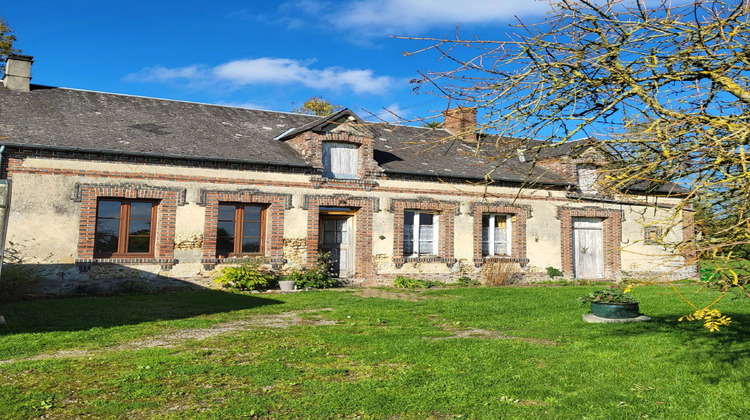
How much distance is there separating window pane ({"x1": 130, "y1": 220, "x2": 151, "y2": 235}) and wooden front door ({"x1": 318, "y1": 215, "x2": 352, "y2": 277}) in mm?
4847

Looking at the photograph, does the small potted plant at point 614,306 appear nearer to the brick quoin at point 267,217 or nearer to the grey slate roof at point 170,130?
the grey slate roof at point 170,130

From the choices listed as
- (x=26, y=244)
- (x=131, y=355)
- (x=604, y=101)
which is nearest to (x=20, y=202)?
(x=26, y=244)

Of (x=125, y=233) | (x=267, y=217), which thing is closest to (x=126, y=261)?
(x=125, y=233)

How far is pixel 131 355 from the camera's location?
263 inches

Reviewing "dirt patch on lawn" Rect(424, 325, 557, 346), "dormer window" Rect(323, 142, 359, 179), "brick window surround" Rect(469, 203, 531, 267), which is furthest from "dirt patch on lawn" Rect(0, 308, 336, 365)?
"brick window surround" Rect(469, 203, 531, 267)

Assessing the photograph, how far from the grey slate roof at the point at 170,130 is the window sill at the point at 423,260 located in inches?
99.6

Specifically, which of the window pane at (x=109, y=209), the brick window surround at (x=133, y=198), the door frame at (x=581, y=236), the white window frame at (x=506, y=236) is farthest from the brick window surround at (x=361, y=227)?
the door frame at (x=581, y=236)

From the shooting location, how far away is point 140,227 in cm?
1384

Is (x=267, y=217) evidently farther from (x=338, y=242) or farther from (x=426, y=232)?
(x=426, y=232)

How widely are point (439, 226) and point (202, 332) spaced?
9.92m

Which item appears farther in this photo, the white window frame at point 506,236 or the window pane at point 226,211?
the white window frame at point 506,236

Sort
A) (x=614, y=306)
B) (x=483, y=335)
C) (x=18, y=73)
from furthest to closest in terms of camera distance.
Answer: (x=18, y=73)
(x=614, y=306)
(x=483, y=335)

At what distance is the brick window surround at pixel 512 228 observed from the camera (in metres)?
17.5

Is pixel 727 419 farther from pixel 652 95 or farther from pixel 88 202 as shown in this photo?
pixel 88 202
